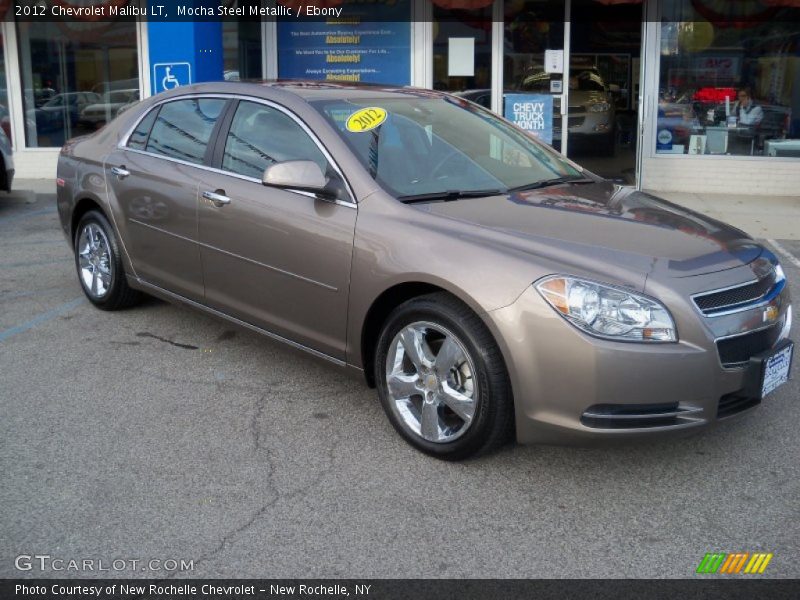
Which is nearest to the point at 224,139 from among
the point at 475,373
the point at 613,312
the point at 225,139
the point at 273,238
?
the point at 225,139

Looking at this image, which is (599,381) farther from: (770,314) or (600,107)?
(600,107)

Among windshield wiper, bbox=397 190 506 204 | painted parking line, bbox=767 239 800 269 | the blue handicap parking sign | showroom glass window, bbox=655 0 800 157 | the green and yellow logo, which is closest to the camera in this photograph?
the green and yellow logo

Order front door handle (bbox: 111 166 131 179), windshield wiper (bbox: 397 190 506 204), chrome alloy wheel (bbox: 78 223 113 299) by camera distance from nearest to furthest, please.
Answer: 1. windshield wiper (bbox: 397 190 506 204)
2. front door handle (bbox: 111 166 131 179)
3. chrome alloy wheel (bbox: 78 223 113 299)

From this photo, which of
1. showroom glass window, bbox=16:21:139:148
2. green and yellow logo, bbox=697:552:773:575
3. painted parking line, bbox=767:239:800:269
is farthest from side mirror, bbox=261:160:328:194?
showroom glass window, bbox=16:21:139:148

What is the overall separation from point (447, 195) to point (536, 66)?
8.55 m

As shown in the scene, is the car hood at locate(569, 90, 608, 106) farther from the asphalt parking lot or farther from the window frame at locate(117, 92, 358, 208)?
the asphalt parking lot

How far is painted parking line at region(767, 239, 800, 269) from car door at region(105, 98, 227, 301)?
5.20m

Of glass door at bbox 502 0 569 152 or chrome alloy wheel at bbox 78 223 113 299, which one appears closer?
chrome alloy wheel at bbox 78 223 113 299

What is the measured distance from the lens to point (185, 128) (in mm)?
5426

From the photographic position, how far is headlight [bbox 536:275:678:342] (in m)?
3.48

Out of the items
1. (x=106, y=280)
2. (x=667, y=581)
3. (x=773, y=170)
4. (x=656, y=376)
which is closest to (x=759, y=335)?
(x=656, y=376)

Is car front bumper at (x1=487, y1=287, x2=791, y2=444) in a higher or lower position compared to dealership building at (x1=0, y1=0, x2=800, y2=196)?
lower

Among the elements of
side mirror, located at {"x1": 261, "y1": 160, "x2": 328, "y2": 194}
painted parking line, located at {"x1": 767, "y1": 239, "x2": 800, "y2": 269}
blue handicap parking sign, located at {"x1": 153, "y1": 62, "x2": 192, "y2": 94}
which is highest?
blue handicap parking sign, located at {"x1": 153, "y1": 62, "x2": 192, "y2": 94}

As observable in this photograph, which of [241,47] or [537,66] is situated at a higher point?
[241,47]
